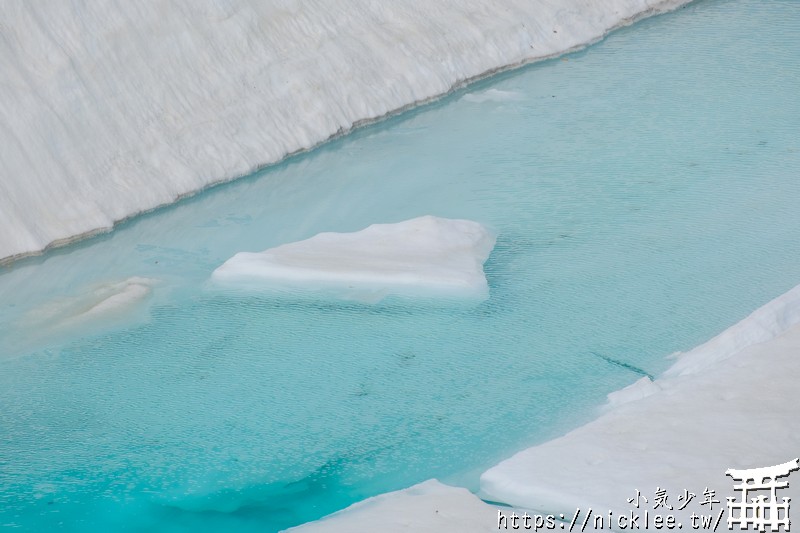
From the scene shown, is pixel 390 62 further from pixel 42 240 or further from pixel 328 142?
pixel 42 240

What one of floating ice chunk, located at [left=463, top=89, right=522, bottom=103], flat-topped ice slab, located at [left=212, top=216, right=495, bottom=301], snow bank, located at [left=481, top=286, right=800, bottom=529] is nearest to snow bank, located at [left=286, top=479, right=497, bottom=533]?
snow bank, located at [left=481, top=286, right=800, bottom=529]

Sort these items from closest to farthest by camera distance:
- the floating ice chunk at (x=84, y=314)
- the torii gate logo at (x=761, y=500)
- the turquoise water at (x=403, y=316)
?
the torii gate logo at (x=761, y=500), the turquoise water at (x=403, y=316), the floating ice chunk at (x=84, y=314)

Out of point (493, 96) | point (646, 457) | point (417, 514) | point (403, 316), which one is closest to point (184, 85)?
point (493, 96)

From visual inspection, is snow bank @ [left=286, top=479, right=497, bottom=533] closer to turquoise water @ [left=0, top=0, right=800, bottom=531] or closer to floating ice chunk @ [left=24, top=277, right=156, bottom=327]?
turquoise water @ [left=0, top=0, right=800, bottom=531]

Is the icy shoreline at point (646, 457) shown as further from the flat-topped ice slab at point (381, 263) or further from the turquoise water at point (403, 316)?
the flat-topped ice slab at point (381, 263)

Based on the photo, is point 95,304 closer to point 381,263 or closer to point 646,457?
point 381,263

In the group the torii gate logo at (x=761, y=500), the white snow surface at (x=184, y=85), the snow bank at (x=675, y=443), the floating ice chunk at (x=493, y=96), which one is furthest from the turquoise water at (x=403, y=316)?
the torii gate logo at (x=761, y=500)

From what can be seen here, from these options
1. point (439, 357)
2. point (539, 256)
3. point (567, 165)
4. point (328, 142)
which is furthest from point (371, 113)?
point (439, 357)
